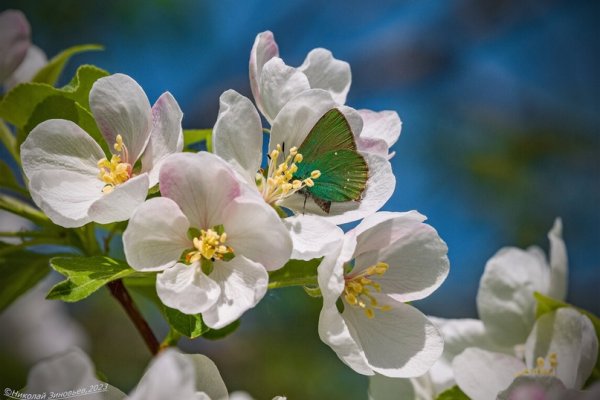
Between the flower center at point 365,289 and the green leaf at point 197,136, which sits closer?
the flower center at point 365,289

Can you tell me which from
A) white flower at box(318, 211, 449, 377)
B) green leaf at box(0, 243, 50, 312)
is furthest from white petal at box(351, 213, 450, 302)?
green leaf at box(0, 243, 50, 312)

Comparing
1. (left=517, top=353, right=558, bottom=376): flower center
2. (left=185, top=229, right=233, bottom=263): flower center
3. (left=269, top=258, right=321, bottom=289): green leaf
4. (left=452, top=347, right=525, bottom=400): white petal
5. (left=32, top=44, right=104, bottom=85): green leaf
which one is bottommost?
(left=452, top=347, right=525, bottom=400): white petal

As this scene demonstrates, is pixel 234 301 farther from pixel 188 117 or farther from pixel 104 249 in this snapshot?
pixel 188 117

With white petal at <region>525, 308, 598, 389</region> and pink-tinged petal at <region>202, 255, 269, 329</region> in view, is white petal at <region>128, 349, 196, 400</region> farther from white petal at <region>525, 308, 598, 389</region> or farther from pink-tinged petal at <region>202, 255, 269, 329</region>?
white petal at <region>525, 308, 598, 389</region>

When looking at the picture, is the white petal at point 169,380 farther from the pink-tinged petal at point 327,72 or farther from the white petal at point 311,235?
the pink-tinged petal at point 327,72

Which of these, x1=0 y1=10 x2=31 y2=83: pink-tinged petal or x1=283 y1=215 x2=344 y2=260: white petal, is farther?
x1=0 y1=10 x2=31 y2=83: pink-tinged petal

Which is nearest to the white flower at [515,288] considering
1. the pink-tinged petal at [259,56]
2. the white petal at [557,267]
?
the white petal at [557,267]

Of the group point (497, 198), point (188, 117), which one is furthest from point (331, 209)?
point (497, 198)
